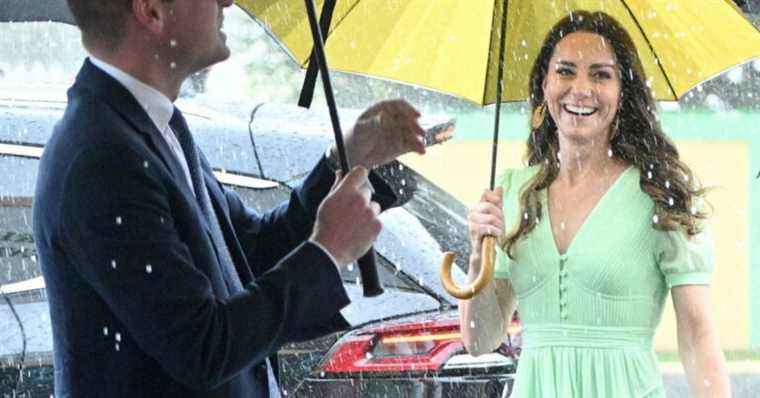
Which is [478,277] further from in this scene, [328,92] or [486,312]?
[328,92]

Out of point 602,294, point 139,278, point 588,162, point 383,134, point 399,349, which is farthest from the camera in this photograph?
point 399,349

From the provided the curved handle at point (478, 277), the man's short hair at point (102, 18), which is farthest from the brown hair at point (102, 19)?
the curved handle at point (478, 277)

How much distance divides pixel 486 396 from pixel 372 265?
245cm

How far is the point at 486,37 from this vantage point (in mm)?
4582

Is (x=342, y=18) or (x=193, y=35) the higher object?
(x=342, y=18)

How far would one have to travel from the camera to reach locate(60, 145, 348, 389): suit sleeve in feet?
8.49

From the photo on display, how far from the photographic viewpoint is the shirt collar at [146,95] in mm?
2859

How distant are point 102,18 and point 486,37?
1.92 m

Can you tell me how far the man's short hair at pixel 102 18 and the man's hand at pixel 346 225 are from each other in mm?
505

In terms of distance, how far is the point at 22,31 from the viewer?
55.2 feet

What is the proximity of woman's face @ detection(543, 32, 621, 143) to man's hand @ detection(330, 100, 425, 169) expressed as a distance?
1.05 metres

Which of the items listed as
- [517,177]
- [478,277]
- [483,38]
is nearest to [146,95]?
[478,277]

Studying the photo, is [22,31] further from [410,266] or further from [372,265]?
[372,265]

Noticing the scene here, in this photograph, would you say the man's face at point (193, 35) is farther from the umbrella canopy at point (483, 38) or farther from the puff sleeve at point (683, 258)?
the puff sleeve at point (683, 258)
